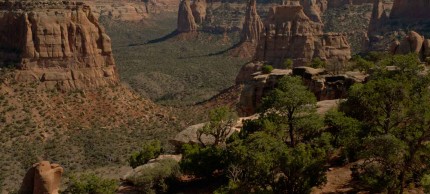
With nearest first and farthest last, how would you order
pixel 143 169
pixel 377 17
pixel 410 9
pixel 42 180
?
pixel 42 180, pixel 143 169, pixel 410 9, pixel 377 17

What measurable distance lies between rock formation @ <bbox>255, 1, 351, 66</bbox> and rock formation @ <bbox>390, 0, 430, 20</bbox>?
51541 mm

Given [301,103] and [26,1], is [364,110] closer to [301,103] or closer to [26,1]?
[301,103]

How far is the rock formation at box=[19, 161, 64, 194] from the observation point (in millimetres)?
Answer: 39094

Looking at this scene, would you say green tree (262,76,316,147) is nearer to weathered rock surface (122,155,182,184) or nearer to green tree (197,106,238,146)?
green tree (197,106,238,146)

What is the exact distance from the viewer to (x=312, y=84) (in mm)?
53250

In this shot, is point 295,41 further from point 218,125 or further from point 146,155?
point 218,125

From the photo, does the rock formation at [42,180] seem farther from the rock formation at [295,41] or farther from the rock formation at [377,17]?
the rock formation at [377,17]

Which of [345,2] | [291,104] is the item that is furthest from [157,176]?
[345,2]

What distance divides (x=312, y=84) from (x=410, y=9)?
112139mm

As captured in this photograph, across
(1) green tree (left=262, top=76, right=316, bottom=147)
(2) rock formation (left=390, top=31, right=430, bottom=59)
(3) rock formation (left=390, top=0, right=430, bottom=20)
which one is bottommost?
(1) green tree (left=262, top=76, right=316, bottom=147)

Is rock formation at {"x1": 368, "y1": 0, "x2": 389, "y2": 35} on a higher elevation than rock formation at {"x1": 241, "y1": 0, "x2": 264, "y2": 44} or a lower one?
higher

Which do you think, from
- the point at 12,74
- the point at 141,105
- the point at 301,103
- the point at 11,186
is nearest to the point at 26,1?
the point at 12,74

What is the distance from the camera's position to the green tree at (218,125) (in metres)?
41.4

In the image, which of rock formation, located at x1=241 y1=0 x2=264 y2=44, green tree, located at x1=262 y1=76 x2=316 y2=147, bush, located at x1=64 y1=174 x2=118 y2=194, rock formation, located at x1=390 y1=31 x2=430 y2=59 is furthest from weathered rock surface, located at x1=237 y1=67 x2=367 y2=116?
rock formation, located at x1=241 y1=0 x2=264 y2=44
